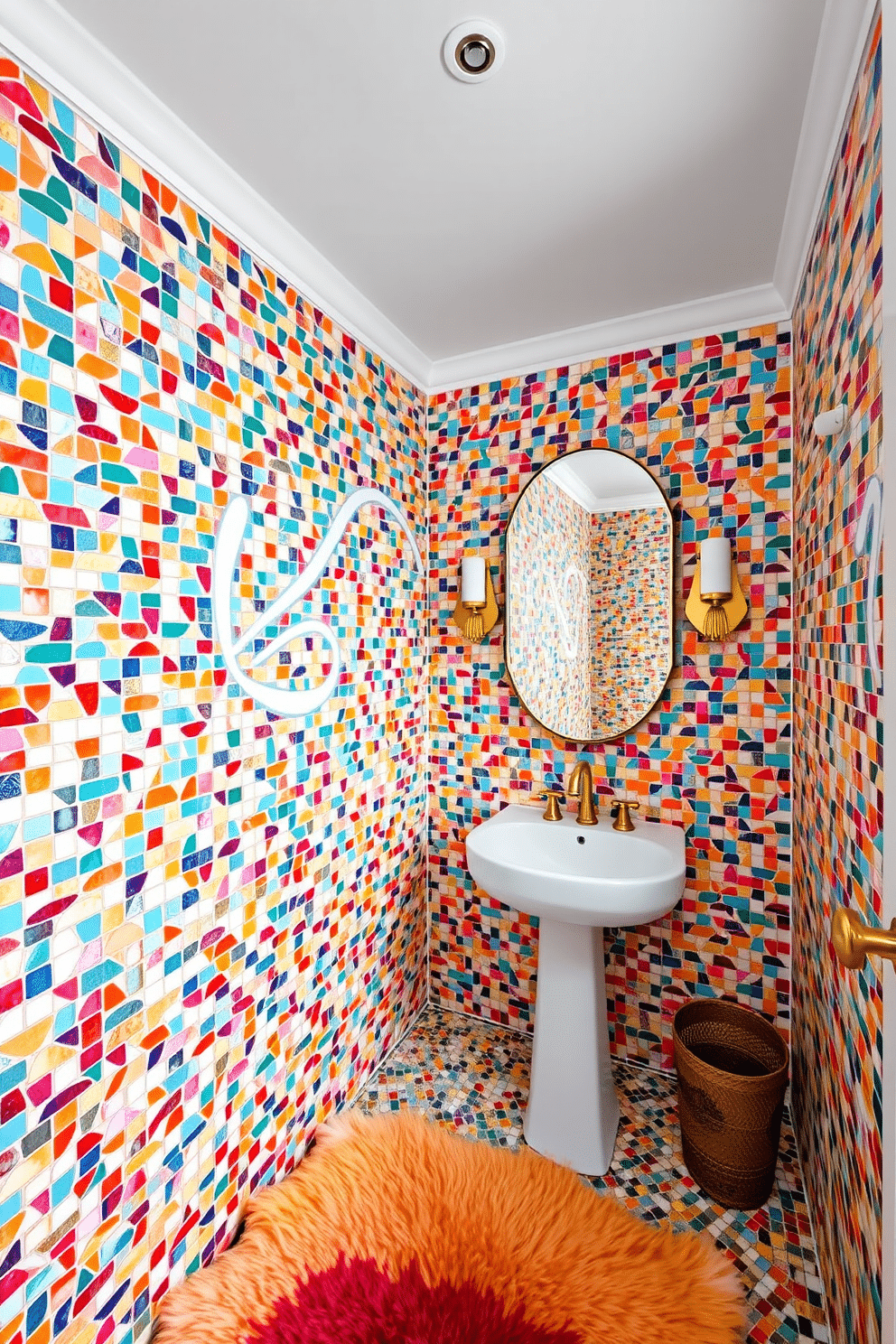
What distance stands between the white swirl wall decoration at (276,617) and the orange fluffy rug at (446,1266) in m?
1.18

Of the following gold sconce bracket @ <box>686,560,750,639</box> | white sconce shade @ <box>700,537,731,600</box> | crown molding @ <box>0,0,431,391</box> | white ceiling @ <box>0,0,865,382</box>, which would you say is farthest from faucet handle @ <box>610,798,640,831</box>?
crown molding @ <box>0,0,431,391</box>

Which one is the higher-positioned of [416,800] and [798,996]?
[416,800]

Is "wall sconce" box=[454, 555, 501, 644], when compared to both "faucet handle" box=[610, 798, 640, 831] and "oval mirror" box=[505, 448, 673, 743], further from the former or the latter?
"faucet handle" box=[610, 798, 640, 831]

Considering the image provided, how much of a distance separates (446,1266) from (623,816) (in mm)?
1174

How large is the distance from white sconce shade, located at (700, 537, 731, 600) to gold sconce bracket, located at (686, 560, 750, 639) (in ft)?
0.13

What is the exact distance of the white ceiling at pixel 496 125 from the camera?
1071mm

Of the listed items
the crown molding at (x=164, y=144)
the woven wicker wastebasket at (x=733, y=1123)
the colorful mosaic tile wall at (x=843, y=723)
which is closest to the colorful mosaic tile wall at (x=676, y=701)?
the colorful mosaic tile wall at (x=843, y=723)

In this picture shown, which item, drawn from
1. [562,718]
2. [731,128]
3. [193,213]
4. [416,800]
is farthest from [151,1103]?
[731,128]

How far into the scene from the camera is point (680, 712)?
79.1 inches

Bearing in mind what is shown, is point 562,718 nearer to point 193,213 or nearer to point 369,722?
point 369,722

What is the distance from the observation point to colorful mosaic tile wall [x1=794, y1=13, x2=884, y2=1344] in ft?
3.28

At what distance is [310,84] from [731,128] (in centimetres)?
84

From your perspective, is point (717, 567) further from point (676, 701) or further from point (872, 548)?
point (872, 548)

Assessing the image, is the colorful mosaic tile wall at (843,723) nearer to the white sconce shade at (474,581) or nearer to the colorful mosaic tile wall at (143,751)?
the white sconce shade at (474,581)
